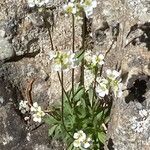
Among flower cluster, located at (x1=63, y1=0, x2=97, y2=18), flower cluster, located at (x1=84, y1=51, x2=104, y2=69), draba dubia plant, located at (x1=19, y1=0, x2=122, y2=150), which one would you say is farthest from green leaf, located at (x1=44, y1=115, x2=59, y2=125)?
flower cluster, located at (x1=63, y1=0, x2=97, y2=18)

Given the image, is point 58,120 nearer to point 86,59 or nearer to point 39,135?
point 39,135

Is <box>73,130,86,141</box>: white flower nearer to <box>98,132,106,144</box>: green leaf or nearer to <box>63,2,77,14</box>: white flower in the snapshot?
<box>98,132,106,144</box>: green leaf

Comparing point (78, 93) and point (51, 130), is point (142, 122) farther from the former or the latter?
point (51, 130)

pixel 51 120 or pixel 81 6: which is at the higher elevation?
pixel 81 6

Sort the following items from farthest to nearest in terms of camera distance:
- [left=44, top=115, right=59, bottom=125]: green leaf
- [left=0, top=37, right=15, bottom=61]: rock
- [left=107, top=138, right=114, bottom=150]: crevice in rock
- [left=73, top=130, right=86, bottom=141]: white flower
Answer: [left=0, top=37, right=15, bottom=61]: rock
[left=44, top=115, right=59, bottom=125]: green leaf
[left=107, top=138, right=114, bottom=150]: crevice in rock
[left=73, top=130, right=86, bottom=141]: white flower

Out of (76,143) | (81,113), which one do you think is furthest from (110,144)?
(81,113)

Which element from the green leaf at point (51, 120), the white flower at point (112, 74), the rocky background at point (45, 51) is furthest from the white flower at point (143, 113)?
the green leaf at point (51, 120)

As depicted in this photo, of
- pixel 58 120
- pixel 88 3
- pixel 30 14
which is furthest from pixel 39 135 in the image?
pixel 88 3
